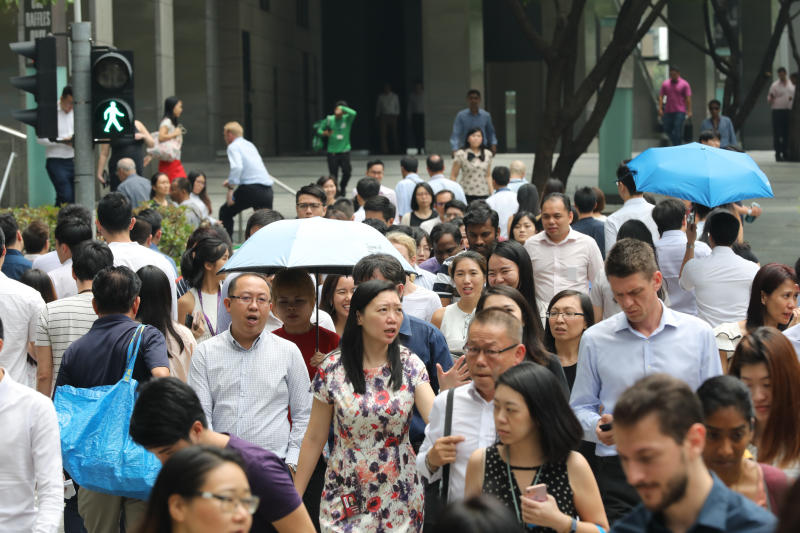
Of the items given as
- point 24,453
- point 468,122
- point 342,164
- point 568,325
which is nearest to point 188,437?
point 24,453

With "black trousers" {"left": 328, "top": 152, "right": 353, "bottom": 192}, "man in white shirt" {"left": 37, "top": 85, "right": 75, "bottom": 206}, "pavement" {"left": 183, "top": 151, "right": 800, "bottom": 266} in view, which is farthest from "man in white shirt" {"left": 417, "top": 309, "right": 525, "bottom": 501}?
"black trousers" {"left": 328, "top": 152, "right": 353, "bottom": 192}

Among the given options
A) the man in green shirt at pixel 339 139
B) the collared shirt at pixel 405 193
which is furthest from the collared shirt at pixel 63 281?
the man in green shirt at pixel 339 139

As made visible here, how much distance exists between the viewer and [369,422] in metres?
6.06

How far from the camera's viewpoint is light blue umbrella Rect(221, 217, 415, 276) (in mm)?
7762

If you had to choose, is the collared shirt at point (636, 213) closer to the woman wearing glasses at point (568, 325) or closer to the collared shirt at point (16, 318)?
the woman wearing glasses at point (568, 325)

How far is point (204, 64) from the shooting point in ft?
107

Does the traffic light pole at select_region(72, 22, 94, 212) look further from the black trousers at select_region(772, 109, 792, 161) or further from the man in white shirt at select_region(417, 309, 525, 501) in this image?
the black trousers at select_region(772, 109, 792, 161)

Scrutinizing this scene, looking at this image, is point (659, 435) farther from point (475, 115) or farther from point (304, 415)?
point (475, 115)

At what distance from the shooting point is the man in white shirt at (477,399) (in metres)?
5.42

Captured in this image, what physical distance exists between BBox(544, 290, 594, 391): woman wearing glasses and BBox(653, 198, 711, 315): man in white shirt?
2.55m

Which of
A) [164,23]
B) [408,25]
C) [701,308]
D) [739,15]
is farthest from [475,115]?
[739,15]

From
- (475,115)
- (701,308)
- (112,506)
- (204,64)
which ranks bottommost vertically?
(112,506)

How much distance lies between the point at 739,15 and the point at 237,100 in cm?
1986

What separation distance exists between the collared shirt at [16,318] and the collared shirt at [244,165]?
9.57m
